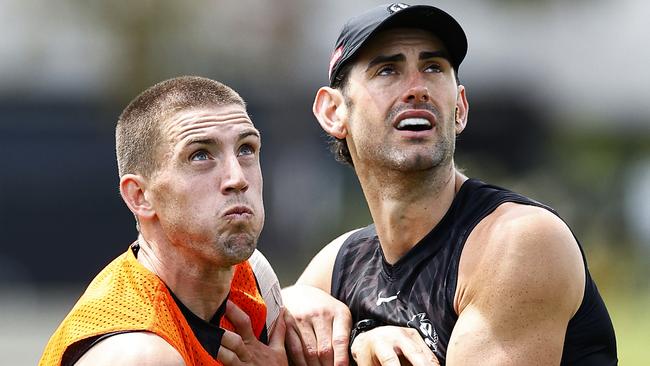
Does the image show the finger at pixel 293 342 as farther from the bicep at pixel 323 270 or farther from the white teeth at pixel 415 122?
the white teeth at pixel 415 122

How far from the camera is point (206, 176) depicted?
5.21m

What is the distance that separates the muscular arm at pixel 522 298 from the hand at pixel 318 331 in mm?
755

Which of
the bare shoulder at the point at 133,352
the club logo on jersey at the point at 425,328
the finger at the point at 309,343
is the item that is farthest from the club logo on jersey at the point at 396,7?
the bare shoulder at the point at 133,352

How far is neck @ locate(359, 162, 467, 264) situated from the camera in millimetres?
5570

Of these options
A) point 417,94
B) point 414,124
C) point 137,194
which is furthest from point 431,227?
point 137,194

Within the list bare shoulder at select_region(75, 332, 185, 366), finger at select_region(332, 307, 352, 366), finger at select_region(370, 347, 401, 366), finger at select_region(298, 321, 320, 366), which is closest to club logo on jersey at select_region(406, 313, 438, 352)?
finger at select_region(370, 347, 401, 366)

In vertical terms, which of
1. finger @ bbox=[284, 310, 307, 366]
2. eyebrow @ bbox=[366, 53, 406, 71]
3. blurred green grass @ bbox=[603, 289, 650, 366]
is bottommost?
blurred green grass @ bbox=[603, 289, 650, 366]

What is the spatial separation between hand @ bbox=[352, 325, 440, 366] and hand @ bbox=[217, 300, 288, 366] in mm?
375

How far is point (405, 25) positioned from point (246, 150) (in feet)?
3.13

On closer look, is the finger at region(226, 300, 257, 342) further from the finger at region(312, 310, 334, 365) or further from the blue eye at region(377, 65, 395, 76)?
the blue eye at region(377, 65, 395, 76)

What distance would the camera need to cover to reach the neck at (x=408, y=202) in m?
5.57

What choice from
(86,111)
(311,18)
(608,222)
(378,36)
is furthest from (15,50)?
(378,36)

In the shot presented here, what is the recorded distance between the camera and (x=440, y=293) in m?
5.24

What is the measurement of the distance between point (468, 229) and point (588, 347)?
0.71 metres
